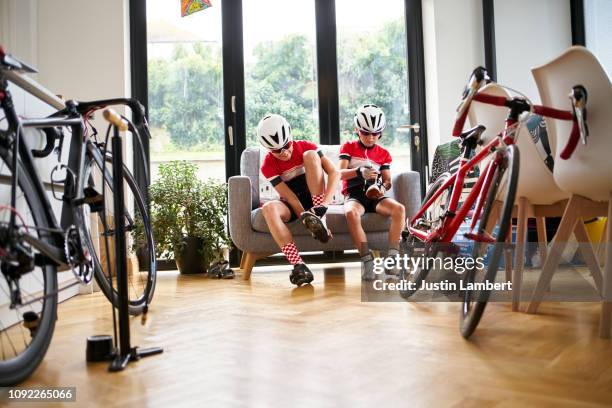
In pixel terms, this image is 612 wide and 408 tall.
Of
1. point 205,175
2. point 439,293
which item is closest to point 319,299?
point 439,293

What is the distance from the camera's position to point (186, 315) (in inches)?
89.8

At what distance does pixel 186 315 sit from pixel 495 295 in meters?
1.37

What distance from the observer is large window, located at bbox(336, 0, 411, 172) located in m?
4.80

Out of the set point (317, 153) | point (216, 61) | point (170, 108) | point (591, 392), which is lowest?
point (591, 392)

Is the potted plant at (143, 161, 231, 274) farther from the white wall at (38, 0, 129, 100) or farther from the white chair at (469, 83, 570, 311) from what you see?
the white chair at (469, 83, 570, 311)

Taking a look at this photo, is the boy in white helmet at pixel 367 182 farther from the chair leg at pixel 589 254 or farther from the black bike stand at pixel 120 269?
the black bike stand at pixel 120 269

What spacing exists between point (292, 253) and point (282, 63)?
2.16 m

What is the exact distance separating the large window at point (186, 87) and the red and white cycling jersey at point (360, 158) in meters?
1.43

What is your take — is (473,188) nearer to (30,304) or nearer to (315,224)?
(315,224)

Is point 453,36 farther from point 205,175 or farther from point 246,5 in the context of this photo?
point 205,175

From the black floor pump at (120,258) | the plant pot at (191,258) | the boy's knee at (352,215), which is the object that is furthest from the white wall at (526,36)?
the black floor pump at (120,258)

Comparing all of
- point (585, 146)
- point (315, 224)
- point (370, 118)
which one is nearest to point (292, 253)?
point (315, 224)

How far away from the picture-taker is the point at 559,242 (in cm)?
189

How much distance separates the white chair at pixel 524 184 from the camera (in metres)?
2.08
